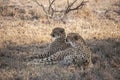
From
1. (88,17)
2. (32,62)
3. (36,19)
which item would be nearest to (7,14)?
(36,19)

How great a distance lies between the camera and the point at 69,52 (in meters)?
8.95

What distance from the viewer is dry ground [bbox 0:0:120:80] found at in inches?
327

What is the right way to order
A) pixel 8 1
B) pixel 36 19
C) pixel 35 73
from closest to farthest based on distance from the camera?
pixel 35 73 < pixel 36 19 < pixel 8 1

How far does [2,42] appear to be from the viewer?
10688mm

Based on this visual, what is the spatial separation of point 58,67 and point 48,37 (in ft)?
10.5

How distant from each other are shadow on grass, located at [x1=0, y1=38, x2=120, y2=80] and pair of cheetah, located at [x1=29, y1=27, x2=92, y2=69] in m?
0.24

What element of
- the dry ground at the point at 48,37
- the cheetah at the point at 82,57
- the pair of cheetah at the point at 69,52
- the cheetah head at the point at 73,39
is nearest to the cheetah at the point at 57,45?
the pair of cheetah at the point at 69,52

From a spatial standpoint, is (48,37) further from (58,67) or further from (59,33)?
(58,67)

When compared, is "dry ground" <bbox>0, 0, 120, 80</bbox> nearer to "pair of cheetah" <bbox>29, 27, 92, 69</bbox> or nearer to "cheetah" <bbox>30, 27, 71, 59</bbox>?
"pair of cheetah" <bbox>29, 27, 92, 69</bbox>

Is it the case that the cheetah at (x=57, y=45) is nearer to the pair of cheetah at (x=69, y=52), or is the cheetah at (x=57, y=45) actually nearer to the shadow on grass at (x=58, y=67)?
the pair of cheetah at (x=69, y=52)

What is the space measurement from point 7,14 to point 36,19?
1209mm

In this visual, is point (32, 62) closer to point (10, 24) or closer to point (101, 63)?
point (101, 63)

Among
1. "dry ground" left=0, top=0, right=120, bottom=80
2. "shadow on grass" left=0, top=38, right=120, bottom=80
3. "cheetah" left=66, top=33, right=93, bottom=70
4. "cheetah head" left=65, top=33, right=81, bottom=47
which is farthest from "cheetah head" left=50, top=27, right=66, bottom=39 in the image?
"cheetah" left=66, top=33, right=93, bottom=70

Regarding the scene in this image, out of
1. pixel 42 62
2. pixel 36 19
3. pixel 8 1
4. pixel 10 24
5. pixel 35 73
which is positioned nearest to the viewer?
pixel 35 73
